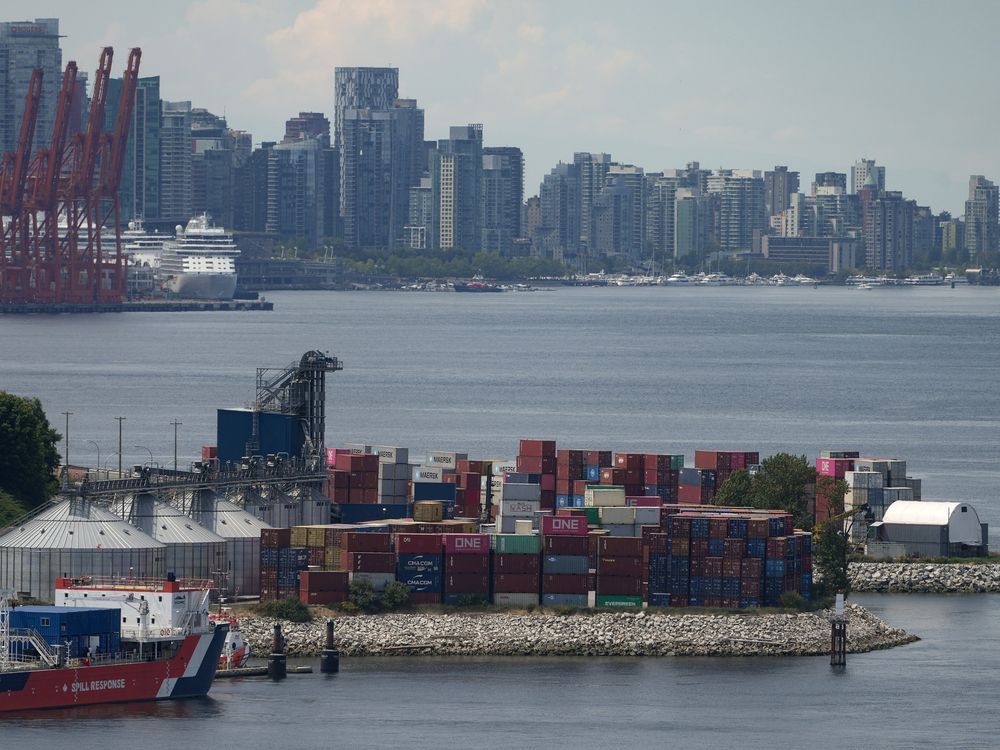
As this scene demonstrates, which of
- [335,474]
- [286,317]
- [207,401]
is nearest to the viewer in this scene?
[335,474]

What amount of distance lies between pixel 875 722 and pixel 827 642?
502cm

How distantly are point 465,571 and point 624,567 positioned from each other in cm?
279

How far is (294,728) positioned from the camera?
3738 cm

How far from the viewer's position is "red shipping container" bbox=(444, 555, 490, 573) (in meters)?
43.9

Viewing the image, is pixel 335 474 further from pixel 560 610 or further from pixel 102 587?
pixel 102 587

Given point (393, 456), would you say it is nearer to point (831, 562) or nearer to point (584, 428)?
point (831, 562)

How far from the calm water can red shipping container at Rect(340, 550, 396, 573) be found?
7.81 ft

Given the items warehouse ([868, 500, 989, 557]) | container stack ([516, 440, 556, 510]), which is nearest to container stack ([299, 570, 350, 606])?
container stack ([516, 440, 556, 510])

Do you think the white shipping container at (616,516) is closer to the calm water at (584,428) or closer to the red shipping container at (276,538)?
the calm water at (584,428)

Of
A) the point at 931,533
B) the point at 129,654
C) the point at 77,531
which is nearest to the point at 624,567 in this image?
the point at 77,531

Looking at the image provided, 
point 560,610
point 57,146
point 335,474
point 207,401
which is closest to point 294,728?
point 560,610

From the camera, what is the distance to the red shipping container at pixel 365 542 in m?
44.0

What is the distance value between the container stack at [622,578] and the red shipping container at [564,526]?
79cm

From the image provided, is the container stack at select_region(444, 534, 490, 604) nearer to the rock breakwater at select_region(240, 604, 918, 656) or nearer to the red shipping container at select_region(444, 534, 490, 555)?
the red shipping container at select_region(444, 534, 490, 555)
